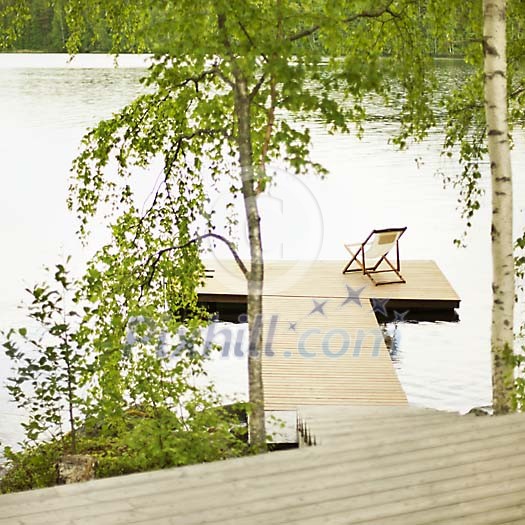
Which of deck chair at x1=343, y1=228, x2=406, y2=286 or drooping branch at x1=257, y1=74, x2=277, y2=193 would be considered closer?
drooping branch at x1=257, y1=74, x2=277, y2=193

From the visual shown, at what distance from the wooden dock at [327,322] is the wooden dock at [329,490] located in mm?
2971

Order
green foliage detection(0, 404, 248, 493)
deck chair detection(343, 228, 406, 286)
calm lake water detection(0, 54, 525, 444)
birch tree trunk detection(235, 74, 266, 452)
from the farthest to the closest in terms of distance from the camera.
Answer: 1. deck chair detection(343, 228, 406, 286)
2. calm lake water detection(0, 54, 525, 444)
3. birch tree trunk detection(235, 74, 266, 452)
4. green foliage detection(0, 404, 248, 493)

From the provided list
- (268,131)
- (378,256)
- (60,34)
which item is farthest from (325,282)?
(60,34)

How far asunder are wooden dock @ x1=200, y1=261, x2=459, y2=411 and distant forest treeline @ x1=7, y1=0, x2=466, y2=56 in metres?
2.26

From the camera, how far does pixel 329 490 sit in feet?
11.7

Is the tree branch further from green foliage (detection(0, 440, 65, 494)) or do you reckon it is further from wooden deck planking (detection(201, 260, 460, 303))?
wooden deck planking (detection(201, 260, 460, 303))

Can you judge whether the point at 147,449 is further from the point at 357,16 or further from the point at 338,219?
the point at 338,219

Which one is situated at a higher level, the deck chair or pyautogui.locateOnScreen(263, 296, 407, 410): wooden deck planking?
the deck chair

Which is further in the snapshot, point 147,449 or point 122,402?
point 122,402

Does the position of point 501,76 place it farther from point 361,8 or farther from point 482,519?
point 482,519

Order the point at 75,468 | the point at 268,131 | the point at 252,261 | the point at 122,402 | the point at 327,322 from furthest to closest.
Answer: the point at 327,322, the point at 252,261, the point at 268,131, the point at 122,402, the point at 75,468

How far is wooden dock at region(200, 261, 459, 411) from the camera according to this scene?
7.18m


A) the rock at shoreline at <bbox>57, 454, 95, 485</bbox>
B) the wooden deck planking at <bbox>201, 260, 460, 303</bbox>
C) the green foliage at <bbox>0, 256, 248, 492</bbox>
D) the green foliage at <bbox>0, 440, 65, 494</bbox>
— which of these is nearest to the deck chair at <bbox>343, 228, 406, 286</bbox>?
the wooden deck planking at <bbox>201, 260, 460, 303</bbox>

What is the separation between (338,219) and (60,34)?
9.45m
